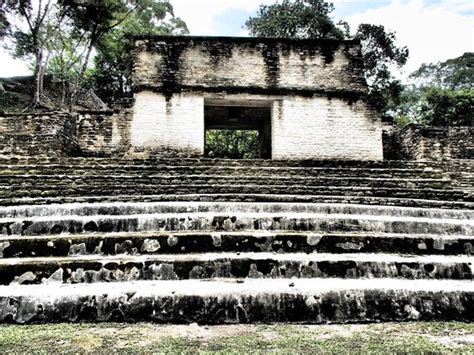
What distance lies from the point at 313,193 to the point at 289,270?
2713 mm

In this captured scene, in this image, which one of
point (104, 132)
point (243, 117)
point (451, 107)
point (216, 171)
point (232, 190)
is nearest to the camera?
point (232, 190)

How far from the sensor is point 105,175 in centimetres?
600

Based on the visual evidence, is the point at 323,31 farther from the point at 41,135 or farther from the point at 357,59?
the point at 41,135

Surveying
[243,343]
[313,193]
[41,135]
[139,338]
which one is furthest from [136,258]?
[41,135]

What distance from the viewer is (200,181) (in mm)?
6008

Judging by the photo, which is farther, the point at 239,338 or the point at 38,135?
the point at 38,135

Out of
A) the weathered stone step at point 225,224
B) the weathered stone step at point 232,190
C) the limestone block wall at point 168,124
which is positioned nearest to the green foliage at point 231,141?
the limestone block wall at point 168,124

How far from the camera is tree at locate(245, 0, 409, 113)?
61.3ft

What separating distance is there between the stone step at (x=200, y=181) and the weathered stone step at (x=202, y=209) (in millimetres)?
1234

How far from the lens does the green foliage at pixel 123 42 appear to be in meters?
19.4

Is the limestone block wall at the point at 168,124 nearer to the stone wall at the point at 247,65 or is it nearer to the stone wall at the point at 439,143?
the stone wall at the point at 247,65

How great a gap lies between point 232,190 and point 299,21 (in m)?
15.4

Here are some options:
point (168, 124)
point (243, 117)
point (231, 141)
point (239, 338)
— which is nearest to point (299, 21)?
point (231, 141)

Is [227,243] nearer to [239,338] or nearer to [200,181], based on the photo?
[239,338]
